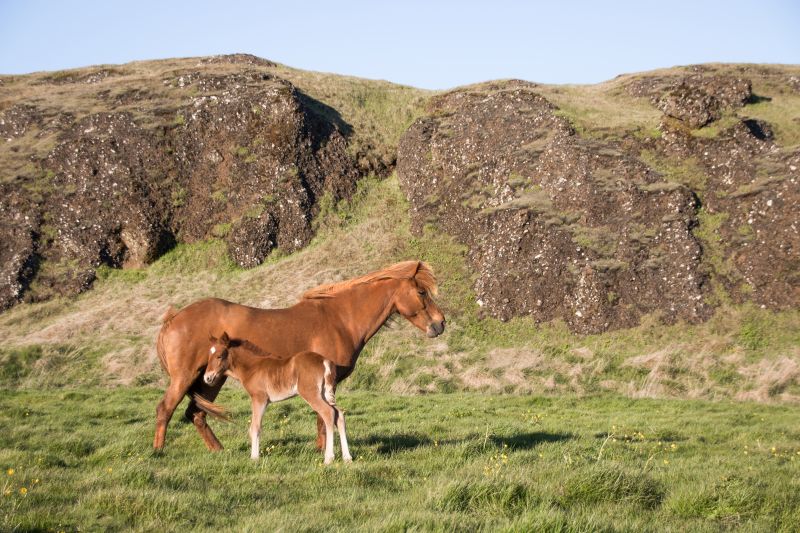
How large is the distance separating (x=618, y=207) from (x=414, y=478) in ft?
83.2

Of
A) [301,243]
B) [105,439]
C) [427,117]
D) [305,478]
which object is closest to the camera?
[305,478]

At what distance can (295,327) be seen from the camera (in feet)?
37.7

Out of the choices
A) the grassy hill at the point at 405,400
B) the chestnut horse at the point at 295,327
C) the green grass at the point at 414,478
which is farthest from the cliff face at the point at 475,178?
the chestnut horse at the point at 295,327

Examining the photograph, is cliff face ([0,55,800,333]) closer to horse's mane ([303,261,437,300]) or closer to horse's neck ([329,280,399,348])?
horse's mane ([303,261,437,300])

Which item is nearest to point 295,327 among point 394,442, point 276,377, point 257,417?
point 276,377

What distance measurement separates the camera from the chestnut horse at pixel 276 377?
1016 centimetres

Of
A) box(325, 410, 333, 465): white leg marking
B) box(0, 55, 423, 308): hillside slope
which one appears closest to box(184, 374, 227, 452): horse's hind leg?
box(325, 410, 333, 465): white leg marking

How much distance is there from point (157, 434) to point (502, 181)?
89.7 feet

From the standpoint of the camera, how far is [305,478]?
28.0 feet

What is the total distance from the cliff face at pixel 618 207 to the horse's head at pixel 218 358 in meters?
20.1

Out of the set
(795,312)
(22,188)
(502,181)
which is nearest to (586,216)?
(502,181)

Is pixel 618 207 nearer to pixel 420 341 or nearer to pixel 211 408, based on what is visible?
pixel 420 341

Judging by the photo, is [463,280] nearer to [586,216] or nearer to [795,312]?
[586,216]

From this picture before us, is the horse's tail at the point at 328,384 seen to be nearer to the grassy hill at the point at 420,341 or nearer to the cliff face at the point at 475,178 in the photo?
the grassy hill at the point at 420,341
